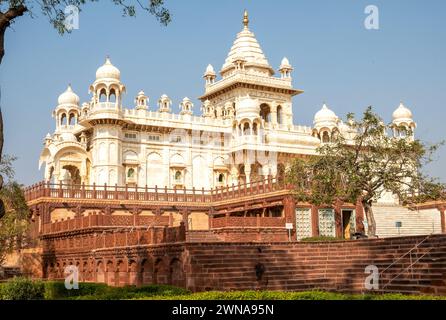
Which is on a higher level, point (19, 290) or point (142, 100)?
point (142, 100)

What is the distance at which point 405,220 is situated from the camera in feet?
128

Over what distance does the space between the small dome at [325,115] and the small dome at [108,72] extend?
19577mm

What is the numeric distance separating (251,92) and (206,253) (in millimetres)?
36101

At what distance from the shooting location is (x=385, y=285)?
19.9m

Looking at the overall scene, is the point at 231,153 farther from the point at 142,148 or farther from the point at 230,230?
the point at 230,230

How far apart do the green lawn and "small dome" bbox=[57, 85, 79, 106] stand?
31.3 m

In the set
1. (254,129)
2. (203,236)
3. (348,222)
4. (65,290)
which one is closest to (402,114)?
(254,129)

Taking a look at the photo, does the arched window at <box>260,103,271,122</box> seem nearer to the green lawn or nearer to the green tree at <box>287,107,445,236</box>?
the green tree at <box>287,107,445,236</box>

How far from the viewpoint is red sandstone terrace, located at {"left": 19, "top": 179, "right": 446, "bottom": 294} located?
20.9 metres

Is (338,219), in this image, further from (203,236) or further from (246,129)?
(246,129)

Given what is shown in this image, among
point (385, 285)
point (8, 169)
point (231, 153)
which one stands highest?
point (231, 153)

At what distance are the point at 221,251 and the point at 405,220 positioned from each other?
20.7 meters

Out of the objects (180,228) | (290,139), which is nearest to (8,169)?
(180,228)

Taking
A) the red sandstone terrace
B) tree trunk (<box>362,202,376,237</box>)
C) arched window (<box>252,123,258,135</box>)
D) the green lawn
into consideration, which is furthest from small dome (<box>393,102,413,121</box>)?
the green lawn
